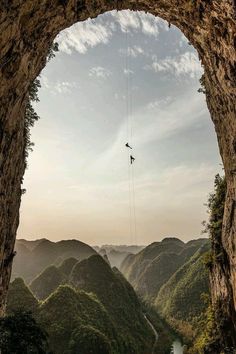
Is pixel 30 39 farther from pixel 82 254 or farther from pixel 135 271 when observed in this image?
pixel 135 271

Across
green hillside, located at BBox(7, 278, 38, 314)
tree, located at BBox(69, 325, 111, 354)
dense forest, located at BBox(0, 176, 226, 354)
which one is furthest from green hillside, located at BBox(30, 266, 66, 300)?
tree, located at BBox(69, 325, 111, 354)

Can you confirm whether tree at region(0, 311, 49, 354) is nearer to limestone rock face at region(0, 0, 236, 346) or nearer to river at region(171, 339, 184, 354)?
limestone rock face at region(0, 0, 236, 346)

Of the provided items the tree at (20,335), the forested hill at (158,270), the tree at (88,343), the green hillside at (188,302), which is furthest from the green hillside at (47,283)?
the tree at (20,335)

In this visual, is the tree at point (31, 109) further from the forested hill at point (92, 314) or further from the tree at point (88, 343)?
the tree at point (88, 343)

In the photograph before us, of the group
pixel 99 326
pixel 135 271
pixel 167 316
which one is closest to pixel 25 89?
pixel 99 326

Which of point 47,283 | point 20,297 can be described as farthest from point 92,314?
point 47,283

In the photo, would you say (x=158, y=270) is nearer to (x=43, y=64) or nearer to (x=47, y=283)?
(x=47, y=283)
